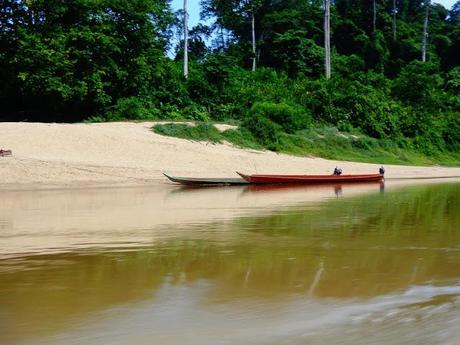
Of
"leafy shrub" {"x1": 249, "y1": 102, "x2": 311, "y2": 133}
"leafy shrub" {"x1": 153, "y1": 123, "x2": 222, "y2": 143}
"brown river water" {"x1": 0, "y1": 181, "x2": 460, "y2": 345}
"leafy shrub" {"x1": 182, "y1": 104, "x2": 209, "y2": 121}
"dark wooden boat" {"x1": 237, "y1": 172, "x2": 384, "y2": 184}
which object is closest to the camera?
"brown river water" {"x1": 0, "y1": 181, "x2": 460, "y2": 345}

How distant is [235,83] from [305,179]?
15.3m

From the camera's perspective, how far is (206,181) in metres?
22.0

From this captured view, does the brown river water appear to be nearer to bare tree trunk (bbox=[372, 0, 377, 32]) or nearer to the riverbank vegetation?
the riverbank vegetation

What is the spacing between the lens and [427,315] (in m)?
5.19

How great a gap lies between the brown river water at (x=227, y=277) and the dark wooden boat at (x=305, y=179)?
8412 millimetres

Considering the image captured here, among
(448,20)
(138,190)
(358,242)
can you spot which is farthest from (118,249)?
(448,20)

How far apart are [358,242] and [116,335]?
5654 millimetres

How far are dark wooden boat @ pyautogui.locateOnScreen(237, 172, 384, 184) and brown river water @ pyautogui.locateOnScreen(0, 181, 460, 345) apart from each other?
8.41 meters

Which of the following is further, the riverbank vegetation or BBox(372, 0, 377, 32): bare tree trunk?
BBox(372, 0, 377, 32): bare tree trunk

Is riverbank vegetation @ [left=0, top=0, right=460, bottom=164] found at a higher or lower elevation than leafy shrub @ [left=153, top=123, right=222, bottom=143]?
higher

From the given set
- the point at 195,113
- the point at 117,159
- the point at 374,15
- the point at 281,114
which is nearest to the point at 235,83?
the point at 281,114

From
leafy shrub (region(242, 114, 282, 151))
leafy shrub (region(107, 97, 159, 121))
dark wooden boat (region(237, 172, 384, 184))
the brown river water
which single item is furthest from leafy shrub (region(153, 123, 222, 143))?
the brown river water

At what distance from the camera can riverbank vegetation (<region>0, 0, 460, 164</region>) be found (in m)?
30.1

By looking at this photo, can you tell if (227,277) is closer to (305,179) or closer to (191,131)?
(305,179)
